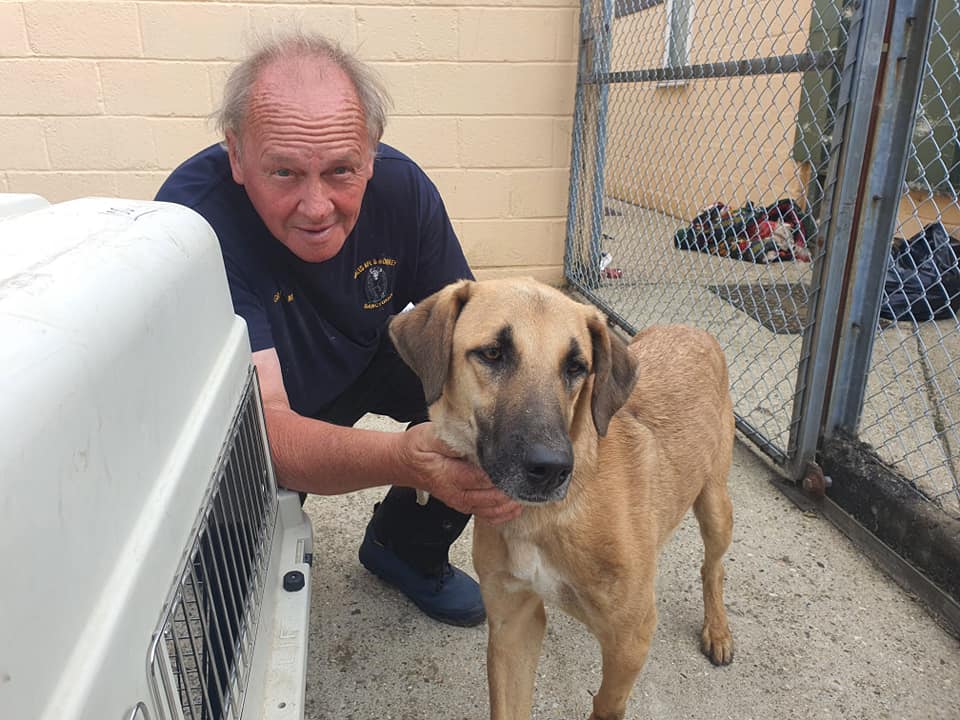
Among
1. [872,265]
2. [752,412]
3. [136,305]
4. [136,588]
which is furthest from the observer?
[752,412]

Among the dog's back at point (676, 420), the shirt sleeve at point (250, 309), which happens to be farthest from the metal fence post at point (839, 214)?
the shirt sleeve at point (250, 309)

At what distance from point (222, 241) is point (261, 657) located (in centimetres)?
130

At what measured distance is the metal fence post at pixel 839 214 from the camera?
104 inches

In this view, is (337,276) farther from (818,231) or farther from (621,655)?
(818,231)

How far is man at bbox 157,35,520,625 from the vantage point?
1976 millimetres

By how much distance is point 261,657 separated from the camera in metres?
1.63

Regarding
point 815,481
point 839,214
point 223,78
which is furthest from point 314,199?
point 223,78

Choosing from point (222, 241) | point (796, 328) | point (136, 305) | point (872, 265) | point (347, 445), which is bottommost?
point (796, 328)

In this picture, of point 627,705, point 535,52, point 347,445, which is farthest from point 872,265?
point 535,52

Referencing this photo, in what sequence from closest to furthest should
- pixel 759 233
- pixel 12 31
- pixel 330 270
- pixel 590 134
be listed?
pixel 330 270, pixel 12 31, pixel 590 134, pixel 759 233

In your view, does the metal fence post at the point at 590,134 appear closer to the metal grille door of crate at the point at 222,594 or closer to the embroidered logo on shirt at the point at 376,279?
the embroidered logo on shirt at the point at 376,279

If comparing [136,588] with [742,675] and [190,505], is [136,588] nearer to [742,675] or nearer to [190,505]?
[190,505]

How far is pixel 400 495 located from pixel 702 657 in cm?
118

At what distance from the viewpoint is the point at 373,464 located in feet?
6.32
